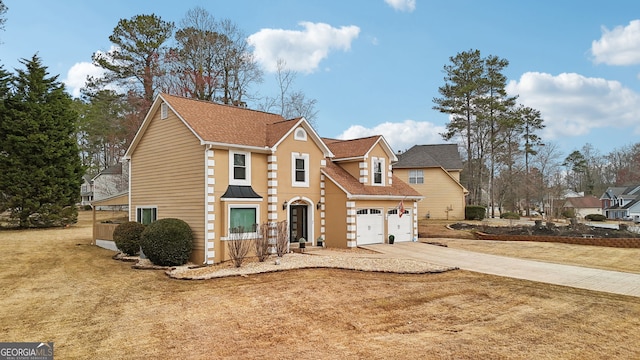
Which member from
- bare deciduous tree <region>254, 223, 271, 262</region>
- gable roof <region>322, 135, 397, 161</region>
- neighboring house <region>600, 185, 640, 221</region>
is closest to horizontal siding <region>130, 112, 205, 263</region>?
bare deciduous tree <region>254, 223, 271, 262</region>

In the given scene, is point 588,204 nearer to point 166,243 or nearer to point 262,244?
point 262,244

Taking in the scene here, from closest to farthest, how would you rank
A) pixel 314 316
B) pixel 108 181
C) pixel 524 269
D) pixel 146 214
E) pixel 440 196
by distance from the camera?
1. pixel 314 316
2. pixel 524 269
3. pixel 146 214
4. pixel 440 196
5. pixel 108 181

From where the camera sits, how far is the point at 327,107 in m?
35.3

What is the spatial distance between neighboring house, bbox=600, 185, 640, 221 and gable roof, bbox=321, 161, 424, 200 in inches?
1888

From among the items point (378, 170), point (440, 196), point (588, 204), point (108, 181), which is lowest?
point (588, 204)

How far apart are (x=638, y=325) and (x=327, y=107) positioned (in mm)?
28427

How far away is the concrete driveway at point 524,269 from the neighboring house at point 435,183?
16.3m

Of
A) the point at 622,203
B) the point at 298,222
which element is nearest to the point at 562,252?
the point at 298,222

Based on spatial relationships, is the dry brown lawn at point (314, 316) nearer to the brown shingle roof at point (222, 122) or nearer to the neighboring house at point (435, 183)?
the brown shingle roof at point (222, 122)

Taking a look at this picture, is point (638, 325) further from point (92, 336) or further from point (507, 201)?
point (507, 201)

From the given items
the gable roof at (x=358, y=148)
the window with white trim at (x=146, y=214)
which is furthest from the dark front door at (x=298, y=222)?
the window with white trim at (x=146, y=214)

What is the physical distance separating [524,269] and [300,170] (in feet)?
34.9

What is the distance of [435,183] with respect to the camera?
3719 centimetres

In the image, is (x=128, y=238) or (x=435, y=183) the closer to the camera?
(x=128, y=238)
